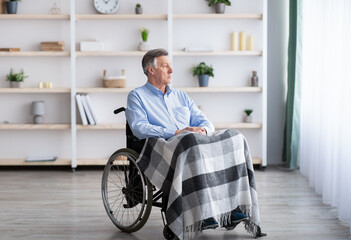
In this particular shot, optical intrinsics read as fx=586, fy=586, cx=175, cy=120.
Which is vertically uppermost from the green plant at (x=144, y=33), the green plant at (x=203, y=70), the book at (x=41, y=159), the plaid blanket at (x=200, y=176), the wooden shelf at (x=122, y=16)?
the wooden shelf at (x=122, y=16)

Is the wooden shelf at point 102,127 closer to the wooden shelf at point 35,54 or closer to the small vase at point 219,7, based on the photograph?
the wooden shelf at point 35,54

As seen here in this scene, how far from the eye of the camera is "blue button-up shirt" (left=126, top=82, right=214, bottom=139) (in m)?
3.46

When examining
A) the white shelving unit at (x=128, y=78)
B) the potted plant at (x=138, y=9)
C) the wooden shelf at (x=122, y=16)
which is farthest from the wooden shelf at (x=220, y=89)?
the potted plant at (x=138, y=9)

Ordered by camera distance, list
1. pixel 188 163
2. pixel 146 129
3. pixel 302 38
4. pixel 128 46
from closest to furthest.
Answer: pixel 188 163 → pixel 146 129 → pixel 302 38 → pixel 128 46

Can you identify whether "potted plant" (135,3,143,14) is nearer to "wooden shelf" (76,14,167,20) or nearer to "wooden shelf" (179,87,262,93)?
"wooden shelf" (76,14,167,20)

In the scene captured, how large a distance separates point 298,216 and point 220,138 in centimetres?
105

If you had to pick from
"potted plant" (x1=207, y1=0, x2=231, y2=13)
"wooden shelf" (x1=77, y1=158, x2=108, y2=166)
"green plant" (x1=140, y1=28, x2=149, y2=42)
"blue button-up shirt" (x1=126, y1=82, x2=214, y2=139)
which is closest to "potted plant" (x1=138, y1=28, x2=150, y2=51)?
"green plant" (x1=140, y1=28, x2=149, y2=42)

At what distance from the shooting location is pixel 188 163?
3.12m

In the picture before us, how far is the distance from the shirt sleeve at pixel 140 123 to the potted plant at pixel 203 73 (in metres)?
2.05

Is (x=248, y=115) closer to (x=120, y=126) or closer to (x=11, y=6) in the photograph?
(x=120, y=126)

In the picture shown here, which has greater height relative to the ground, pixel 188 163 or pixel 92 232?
pixel 188 163

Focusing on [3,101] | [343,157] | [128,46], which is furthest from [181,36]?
[343,157]

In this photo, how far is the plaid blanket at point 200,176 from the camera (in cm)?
310

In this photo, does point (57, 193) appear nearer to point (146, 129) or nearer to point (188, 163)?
point (146, 129)
